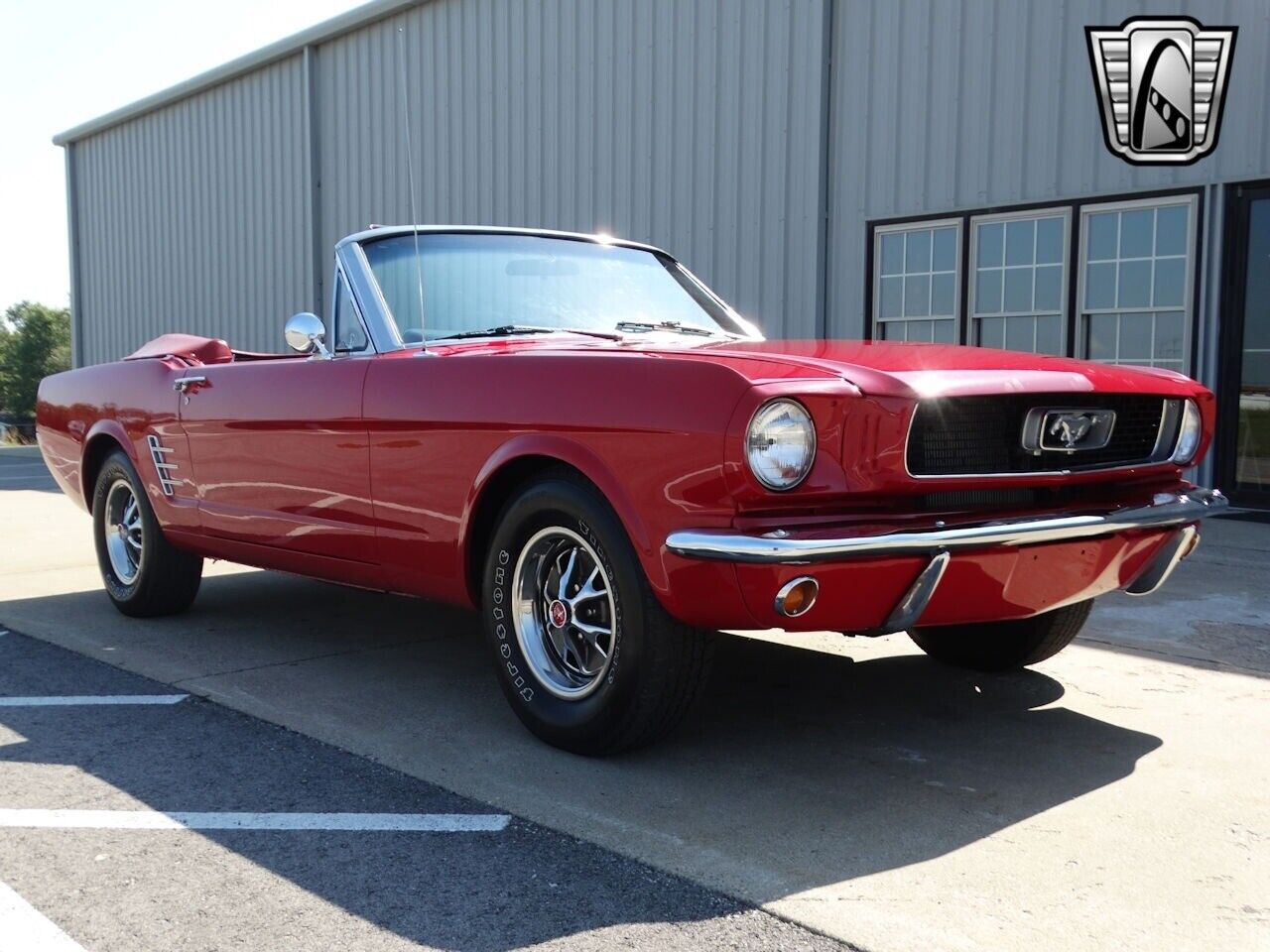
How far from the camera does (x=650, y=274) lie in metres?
4.81

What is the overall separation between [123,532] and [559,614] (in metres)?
2.99

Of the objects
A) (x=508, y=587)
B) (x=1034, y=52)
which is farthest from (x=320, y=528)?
(x=1034, y=52)

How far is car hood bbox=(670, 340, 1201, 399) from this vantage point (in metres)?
3.03

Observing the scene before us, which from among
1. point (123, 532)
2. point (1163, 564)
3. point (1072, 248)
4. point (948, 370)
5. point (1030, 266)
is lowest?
point (123, 532)

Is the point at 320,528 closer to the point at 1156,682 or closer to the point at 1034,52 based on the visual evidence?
the point at 1156,682

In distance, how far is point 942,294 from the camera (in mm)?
10500

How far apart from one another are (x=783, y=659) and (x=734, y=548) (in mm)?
1802

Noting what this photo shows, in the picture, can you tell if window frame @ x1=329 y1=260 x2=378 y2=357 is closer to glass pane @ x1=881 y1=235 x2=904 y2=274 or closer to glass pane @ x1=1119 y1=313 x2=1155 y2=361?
glass pane @ x1=1119 y1=313 x2=1155 y2=361

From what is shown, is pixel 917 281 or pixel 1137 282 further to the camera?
pixel 917 281

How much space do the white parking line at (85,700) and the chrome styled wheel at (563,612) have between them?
1.33 meters

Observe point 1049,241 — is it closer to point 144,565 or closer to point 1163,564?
point 1163,564

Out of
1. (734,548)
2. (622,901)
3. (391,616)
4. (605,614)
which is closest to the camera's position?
(622,901)

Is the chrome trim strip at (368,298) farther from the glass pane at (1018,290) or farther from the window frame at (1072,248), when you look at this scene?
the glass pane at (1018,290)

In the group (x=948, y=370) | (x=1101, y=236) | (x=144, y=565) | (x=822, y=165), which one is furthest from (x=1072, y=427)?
(x=822, y=165)
